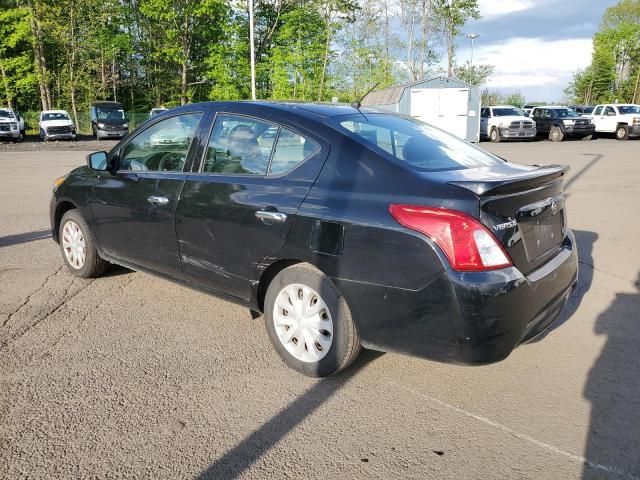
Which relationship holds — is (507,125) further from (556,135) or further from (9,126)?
(9,126)

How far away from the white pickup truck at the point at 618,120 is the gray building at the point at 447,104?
7043 millimetres

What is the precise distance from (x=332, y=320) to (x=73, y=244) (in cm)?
320

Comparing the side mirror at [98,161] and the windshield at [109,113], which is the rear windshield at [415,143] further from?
the windshield at [109,113]

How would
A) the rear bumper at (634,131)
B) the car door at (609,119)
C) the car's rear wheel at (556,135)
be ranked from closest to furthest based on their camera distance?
1. the rear bumper at (634,131)
2. the car door at (609,119)
3. the car's rear wheel at (556,135)

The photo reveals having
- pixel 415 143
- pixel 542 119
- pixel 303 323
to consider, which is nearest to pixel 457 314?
pixel 303 323

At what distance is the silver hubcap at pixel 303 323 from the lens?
125 inches

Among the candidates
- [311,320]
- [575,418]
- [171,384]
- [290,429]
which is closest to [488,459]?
[575,418]

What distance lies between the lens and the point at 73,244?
5.14 metres

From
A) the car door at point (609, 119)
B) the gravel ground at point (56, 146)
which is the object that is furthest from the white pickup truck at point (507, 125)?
the gravel ground at point (56, 146)

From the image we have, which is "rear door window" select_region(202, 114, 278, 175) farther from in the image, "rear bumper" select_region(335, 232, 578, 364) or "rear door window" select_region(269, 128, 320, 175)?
"rear bumper" select_region(335, 232, 578, 364)

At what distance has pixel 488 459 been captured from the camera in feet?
8.29

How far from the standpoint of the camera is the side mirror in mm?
4613

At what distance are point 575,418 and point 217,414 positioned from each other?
1.91 metres

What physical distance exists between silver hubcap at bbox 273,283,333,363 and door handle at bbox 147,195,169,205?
4.14ft
